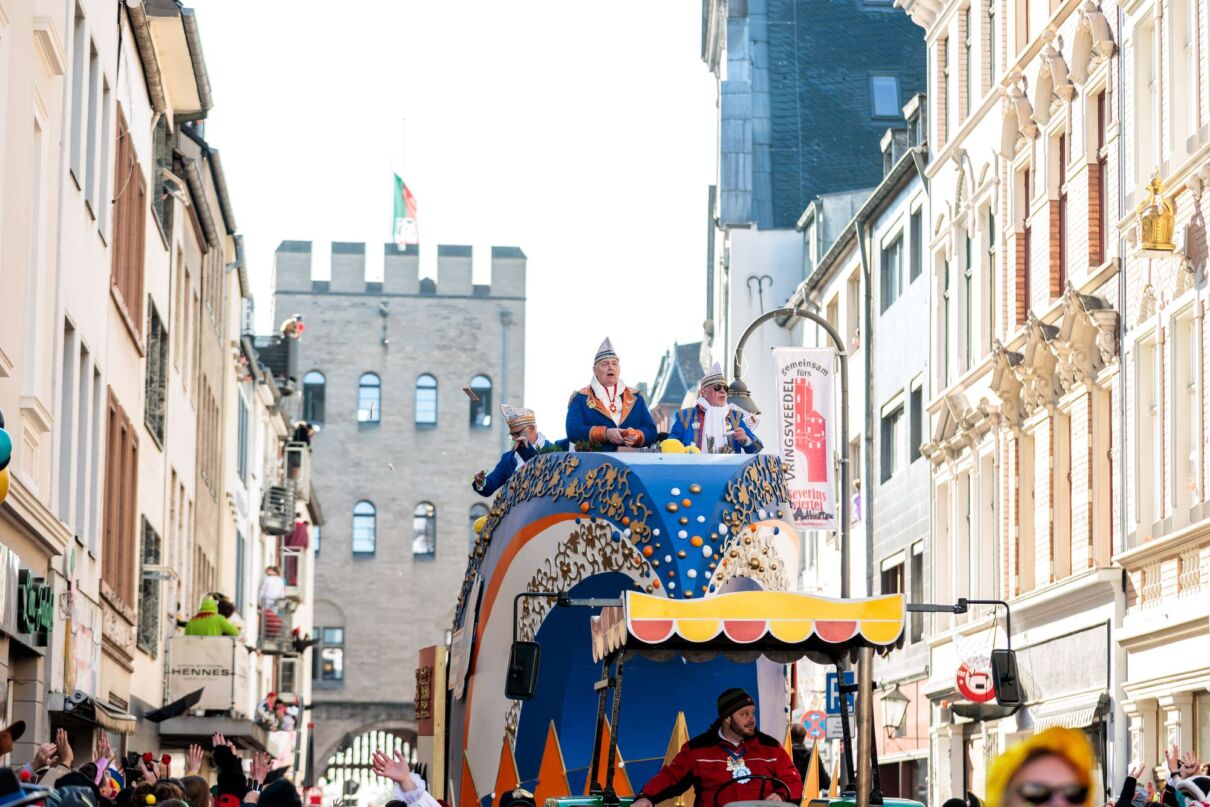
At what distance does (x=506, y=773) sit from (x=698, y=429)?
2.92 meters

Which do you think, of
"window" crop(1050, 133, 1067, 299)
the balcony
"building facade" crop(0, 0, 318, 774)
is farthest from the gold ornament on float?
the balcony

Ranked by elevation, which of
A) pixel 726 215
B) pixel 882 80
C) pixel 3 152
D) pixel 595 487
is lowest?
pixel 595 487

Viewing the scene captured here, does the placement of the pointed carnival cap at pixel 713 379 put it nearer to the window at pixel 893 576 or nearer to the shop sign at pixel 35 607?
the shop sign at pixel 35 607

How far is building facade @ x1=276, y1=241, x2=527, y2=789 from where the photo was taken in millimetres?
92625

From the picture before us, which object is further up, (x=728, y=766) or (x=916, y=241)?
(x=916, y=241)

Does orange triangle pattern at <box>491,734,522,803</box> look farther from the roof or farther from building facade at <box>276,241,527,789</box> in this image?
building facade at <box>276,241,527,789</box>

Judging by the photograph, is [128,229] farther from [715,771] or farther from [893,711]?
[715,771]

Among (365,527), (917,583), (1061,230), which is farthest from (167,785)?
(365,527)

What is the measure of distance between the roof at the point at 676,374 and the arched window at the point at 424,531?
10047 mm

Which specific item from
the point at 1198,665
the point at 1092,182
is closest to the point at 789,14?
the point at 1092,182

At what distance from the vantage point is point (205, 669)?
36.2m

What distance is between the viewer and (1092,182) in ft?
94.3

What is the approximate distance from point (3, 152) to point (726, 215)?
1542 inches

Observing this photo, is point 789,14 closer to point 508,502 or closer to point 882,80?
point 882,80
